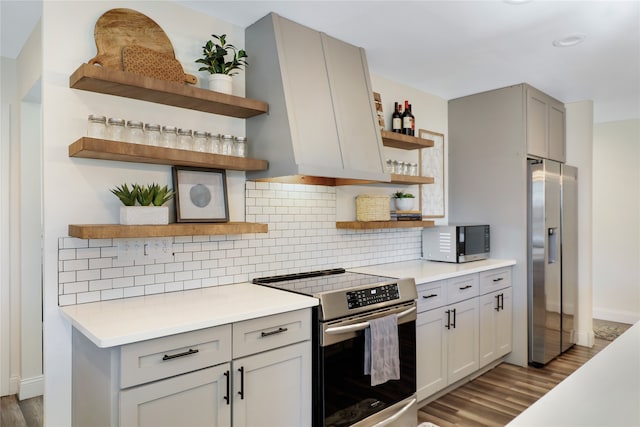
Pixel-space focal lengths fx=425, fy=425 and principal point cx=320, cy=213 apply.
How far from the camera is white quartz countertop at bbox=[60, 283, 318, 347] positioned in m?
1.60

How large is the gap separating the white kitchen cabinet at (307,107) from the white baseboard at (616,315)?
434 centimetres

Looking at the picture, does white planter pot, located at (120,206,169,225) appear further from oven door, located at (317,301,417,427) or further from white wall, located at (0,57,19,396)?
white wall, located at (0,57,19,396)

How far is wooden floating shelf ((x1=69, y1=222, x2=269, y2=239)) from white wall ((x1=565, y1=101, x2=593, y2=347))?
363cm

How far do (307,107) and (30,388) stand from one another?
2825mm

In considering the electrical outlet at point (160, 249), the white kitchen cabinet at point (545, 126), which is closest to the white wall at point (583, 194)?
the white kitchen cabinet at point (545, 126)

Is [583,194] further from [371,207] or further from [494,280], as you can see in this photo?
[371,207]

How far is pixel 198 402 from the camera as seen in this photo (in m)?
1.75

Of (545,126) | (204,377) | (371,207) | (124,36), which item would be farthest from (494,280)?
(124,36)

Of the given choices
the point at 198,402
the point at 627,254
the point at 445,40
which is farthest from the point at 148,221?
the point at 627,254

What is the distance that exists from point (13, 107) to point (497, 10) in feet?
10.8

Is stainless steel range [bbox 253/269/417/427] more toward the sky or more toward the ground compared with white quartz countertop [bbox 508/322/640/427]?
more toward the ground

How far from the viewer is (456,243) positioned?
11.9ft

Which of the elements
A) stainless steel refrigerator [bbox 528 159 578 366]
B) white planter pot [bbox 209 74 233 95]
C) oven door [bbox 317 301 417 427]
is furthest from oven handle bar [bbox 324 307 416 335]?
stainless steel refrigerator [bbox 528 159 578 366]

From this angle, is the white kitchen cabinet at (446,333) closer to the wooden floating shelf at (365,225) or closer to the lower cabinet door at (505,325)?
the lower cabinet door at (505,325)
